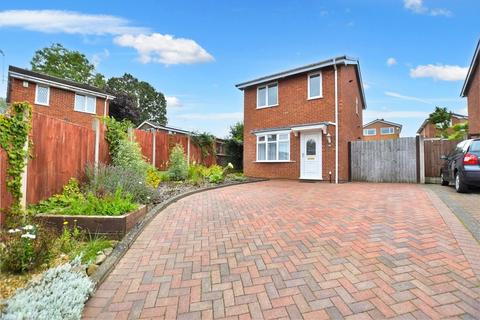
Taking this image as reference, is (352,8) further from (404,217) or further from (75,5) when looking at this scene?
(75,5)

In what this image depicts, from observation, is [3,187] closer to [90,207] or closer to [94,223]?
[90,207]

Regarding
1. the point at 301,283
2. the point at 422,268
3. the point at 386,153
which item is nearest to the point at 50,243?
the point at 301,283

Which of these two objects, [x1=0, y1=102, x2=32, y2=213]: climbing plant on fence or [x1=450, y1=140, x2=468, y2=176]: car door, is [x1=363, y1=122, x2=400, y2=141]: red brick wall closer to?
[x1=450, y1=140, x2=468, y2=176]: car door

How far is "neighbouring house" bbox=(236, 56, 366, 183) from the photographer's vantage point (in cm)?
1197

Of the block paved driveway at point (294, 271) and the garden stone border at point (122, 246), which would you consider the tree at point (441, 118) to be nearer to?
the block paved driveway at point (294, 271)

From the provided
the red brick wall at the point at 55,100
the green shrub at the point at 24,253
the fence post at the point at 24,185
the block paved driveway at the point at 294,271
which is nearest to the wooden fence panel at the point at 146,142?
the red brick wall at the point at 55,100

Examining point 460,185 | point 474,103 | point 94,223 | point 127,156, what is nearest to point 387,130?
point 474,103

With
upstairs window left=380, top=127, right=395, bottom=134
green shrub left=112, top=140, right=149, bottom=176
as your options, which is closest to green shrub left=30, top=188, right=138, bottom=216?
green shrub left=112, top=140, right=149, bottom=176

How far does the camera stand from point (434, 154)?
36.2 feet

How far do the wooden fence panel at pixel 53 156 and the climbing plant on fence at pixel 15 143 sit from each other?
0.27m

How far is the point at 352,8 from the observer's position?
32.6ft

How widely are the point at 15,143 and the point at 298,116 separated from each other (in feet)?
37.3

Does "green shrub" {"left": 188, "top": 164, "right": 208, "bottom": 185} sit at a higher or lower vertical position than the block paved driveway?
higher

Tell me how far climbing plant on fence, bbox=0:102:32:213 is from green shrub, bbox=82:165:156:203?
1376 millimetres
